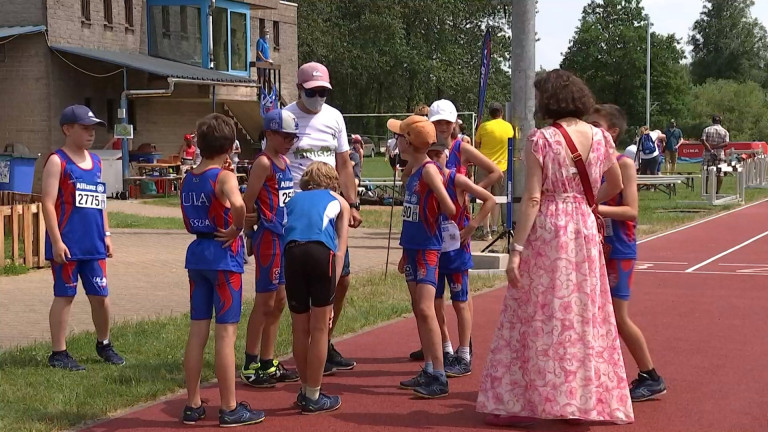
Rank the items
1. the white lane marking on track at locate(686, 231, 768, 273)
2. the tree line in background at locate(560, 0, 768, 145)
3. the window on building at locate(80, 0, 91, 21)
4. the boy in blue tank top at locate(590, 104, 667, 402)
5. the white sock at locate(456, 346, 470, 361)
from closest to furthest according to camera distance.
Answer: the boy in blue tank top at locate(590, 104, 667, 402) < the white sock at locate(456, 346, 470, 361) < the white lane marking on track at locate(686, 231, 768, 273) < the window on building at locate(80, 0, 91, 21) < the tree line in background at locate(560, 0, 768, 145)

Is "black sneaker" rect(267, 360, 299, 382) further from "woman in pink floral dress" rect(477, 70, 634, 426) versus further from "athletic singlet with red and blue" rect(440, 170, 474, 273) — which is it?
"woman in pink floral dress" rect(477, 70, 634, 426)

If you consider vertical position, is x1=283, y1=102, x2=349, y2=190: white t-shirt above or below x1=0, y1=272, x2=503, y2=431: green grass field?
above

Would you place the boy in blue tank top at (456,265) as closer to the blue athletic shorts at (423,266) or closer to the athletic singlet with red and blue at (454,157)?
the athletic singlet with red and blue at (454,157)

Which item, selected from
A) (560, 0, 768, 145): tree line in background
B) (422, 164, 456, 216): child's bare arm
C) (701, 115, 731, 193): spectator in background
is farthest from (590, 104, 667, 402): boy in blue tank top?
(560, 0, 768, 145): tree line in background

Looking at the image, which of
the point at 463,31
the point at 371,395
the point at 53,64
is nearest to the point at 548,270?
the point at 371,395

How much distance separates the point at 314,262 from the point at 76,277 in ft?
7.67

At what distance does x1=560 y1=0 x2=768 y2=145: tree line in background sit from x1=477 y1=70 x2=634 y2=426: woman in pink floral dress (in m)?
79.8

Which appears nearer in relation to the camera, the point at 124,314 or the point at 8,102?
the point at 124,314

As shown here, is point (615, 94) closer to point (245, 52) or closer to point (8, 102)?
point (245, 52)

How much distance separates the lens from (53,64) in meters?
29.8

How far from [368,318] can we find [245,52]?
29123 millimetres

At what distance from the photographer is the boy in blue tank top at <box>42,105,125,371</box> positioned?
7629 millimetres

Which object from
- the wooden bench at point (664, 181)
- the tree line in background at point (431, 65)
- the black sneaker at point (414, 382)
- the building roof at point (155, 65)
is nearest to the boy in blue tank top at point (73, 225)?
the black sneaker at point (414, 382)

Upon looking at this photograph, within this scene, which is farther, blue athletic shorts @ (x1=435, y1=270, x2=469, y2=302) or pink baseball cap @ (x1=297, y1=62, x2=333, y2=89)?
blue athletic shorts @ (x1=435, y1=270, x2=469, y2=302)
